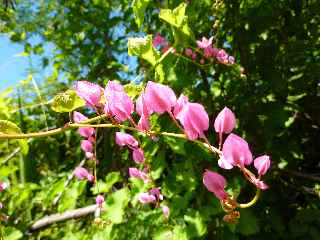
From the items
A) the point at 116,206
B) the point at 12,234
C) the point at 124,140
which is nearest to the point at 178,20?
the point at 124,140

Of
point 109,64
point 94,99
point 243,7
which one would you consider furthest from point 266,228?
point 94,99

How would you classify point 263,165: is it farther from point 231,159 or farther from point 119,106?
point 119,106

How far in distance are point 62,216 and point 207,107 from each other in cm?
108

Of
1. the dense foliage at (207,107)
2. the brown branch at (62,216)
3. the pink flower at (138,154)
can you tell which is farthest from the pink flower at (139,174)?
the brown branch at (62,216)

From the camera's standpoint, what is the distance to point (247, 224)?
1709mm

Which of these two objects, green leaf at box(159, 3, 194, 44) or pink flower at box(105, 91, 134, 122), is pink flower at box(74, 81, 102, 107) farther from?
green leaf at box(159, 3, 194, 44)

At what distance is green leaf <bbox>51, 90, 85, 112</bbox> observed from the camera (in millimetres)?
846

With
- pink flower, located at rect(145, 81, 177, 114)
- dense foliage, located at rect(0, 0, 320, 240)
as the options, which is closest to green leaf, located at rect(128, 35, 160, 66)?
dense foliage, located at rect(0, 0, 320, 240)

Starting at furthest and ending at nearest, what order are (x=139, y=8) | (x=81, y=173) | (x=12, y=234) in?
(x=12, y=234) → (x=81, y=173) → (x=139, y=8)

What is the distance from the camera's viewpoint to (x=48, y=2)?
10.8ft

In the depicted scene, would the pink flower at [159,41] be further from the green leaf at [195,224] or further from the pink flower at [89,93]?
the pink flower at [89,93]

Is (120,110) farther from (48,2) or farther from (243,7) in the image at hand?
(48,2)

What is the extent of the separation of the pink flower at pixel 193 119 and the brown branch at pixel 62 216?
1902 mm

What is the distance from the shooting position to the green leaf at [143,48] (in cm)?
123
